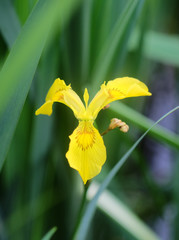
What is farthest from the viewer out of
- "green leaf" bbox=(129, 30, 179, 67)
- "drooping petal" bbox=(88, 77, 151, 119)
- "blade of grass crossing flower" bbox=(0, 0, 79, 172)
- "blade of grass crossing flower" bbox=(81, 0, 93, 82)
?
"green leaf" bbox=(129, 30, 179, 67)

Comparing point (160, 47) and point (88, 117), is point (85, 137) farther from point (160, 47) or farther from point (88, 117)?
point (160, 47)

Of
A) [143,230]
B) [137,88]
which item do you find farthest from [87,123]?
[143,230]

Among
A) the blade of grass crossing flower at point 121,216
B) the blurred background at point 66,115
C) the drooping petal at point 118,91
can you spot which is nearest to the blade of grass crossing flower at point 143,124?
the blurred background at point 66,115

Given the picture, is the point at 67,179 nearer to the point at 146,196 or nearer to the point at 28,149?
the point at 28,149

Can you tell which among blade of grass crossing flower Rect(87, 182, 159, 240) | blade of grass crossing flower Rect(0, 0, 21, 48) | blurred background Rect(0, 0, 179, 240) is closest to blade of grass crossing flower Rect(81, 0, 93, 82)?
blurred background Rect(0, 0, 179, 240)

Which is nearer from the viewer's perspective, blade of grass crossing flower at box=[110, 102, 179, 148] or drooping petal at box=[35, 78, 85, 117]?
drooping petal at box=[35, 78, 85, 117]

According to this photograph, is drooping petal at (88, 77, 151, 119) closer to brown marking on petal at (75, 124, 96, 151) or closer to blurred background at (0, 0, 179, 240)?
brown marking on petal at (75, 124, 96, 151)
